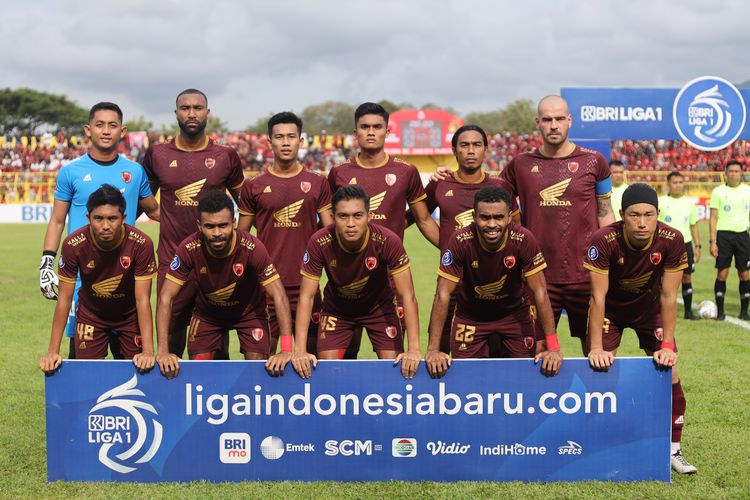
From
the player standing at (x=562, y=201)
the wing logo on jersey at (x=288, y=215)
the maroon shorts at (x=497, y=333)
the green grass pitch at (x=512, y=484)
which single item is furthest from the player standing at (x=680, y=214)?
the wing logo on jersey at (x=288, y=215)

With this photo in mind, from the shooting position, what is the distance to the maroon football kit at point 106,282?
5699mm

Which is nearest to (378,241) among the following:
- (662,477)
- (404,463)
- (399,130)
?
(404,463)

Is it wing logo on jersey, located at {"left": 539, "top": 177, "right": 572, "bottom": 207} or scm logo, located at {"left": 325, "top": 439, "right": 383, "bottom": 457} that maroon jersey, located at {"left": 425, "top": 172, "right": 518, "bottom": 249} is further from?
scm logo, located at {"left": 325, "top": 439, "right": 383, "bottom": 457}

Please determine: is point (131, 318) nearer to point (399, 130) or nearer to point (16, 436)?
point (16, 436)

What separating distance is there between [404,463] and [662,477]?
1.66 m

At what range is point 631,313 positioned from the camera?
5.87m

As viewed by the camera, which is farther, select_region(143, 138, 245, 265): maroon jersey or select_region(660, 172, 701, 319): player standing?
select_region(660, 172, 701, 319): player standing

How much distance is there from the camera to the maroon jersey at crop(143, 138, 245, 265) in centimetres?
670

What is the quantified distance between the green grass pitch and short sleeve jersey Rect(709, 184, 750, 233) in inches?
65.4

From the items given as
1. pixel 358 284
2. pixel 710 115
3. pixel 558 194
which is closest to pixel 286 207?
pixel 358 284

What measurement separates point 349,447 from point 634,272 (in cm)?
229

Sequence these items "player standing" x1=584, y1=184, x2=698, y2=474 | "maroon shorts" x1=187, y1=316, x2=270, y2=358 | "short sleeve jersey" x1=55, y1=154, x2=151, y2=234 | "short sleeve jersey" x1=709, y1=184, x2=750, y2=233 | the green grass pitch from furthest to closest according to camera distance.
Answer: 1. "short sleeve jersey" x1=709, y1=184, x2=750, y2=233
2. "short sleeve jersey" x1=55, y1=154, x2=151, y2=234
3. "maroon shorts" x1=187, y1=316, x2=270, y2=358
4. "player standing" x1=584, y1=184, x2=698, y2=474
5. the green grass pitch

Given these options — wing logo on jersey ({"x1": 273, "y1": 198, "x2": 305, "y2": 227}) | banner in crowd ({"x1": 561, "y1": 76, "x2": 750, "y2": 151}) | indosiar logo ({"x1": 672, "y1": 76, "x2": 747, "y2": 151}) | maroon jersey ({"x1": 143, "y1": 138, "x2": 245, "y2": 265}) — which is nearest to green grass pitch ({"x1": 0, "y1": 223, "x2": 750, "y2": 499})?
maroon jersey ({"x1": 143, "y1": 138, "x2": 245, "y2": 265})

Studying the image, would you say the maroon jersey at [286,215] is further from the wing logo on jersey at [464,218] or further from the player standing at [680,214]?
the player standing at [680,214]
